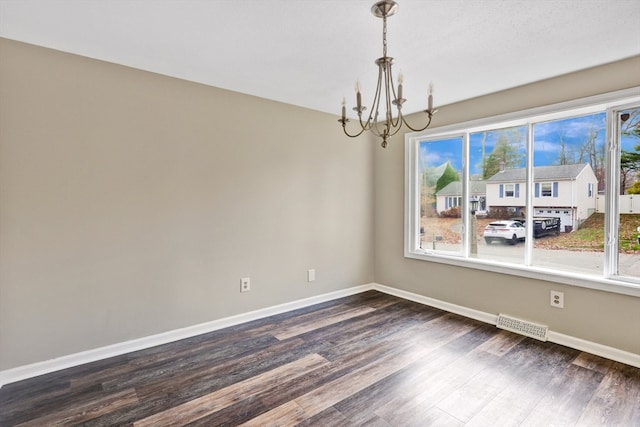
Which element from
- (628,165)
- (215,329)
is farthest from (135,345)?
(628,165)

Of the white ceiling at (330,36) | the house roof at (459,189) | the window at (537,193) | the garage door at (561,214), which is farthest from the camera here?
the house roof at (459,189)

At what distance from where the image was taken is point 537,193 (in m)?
3.03

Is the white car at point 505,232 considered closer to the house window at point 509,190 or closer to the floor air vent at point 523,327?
the house window at point 509,190

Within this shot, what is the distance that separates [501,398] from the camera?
2006 mm

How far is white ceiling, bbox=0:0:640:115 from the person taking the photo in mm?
1822

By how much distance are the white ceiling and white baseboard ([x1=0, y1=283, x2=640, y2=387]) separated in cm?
227

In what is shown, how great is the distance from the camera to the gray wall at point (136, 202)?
7.31 feet

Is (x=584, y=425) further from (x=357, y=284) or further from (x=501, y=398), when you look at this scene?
(x=357, y=284)

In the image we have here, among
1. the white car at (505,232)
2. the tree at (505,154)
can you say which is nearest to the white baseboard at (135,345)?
the white car at (505,232)

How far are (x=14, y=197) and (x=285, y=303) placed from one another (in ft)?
8.15

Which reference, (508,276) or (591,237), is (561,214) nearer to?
(591,237)

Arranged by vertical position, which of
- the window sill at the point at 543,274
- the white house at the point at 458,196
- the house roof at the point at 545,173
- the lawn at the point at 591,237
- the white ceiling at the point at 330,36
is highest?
the white ceiling at the point at 330,36

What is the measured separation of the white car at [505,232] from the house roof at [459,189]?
0.38 meters

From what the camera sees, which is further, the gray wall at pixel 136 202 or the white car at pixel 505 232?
the white car at pixel 505 232
